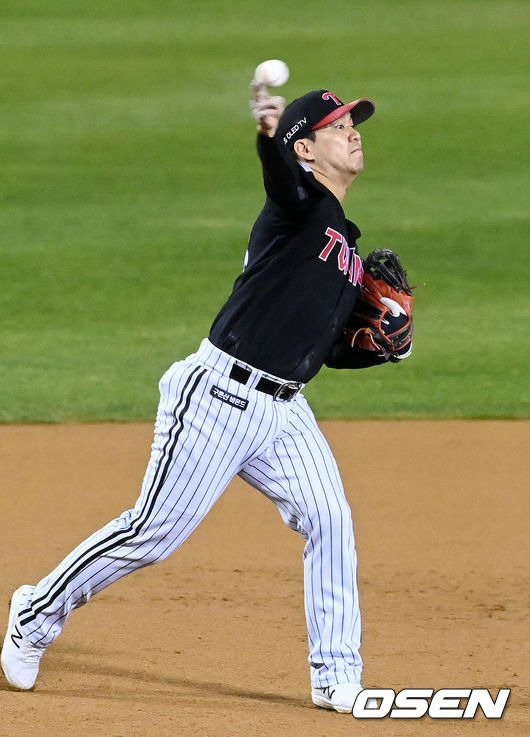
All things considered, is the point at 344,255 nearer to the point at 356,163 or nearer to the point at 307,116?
the point at 356,163

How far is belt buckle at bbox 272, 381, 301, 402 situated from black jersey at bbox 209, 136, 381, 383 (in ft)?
0.07

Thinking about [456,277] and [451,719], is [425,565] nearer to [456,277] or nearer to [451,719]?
[451,719]

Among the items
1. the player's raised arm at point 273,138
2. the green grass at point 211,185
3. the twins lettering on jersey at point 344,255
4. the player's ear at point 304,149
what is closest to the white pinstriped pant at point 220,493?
the twins lettering on jersey at point 344,255

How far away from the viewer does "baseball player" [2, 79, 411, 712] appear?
3.78 m

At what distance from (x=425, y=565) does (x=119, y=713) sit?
1.85 metres

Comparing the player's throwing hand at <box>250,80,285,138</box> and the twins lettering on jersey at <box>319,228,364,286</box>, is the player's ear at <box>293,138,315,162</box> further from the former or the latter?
the player's throwing hand at <box>250,80,285,138</box>

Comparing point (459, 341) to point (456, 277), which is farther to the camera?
point (456, 277)

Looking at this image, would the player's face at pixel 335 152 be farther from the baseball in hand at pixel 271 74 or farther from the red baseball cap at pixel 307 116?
the baseball in hand at pixel 271 74

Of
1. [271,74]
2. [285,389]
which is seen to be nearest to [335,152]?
[271,74]

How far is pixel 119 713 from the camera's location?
370 centimetres

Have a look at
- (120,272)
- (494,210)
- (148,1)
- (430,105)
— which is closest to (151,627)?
(120,272)

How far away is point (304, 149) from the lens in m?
3.93

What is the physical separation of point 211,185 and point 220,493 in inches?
Answer: 352

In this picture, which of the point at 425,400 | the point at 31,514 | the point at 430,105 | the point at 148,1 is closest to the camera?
the point at 31,514
